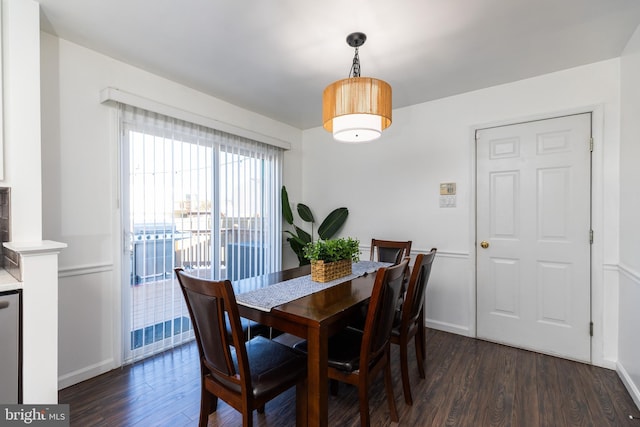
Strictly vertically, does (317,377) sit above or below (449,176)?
below

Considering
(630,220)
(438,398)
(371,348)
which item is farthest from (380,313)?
(630,220)

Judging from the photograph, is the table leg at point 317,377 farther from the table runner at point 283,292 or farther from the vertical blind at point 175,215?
the vertical blind at point 175,215

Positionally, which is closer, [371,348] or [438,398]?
[371,348]

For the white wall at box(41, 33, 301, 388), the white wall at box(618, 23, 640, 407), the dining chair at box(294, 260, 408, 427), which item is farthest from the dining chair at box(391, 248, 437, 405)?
the white wall at box(41, 33, 301, 388)

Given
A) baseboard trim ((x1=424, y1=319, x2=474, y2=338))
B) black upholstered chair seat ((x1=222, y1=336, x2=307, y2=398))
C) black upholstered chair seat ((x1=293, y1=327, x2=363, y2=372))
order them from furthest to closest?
1. baseboard trim ((x1=424, y1=319, x2=474, y2=338))
2. black upholstered chair seat ((x1=293, y1=327, x2=363, y2=372))
3. black upholstered chair seat ((x1=222, y1=336, x2=307, y2=398))

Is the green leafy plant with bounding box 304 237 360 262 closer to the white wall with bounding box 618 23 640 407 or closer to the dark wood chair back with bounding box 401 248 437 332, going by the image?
the dark wood chair back with bounding box 401 248 437 332

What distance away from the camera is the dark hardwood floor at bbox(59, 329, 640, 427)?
71.0 inches

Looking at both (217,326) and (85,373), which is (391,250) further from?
(85,373)

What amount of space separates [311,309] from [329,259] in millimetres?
671

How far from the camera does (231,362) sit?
1.38m

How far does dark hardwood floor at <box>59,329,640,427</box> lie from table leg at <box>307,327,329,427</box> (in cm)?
50

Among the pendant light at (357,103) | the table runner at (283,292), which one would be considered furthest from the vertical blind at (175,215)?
the pendant light at (357,103)

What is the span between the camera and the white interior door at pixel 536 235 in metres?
2.55

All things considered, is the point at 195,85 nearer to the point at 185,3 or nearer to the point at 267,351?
the point at 185,3
